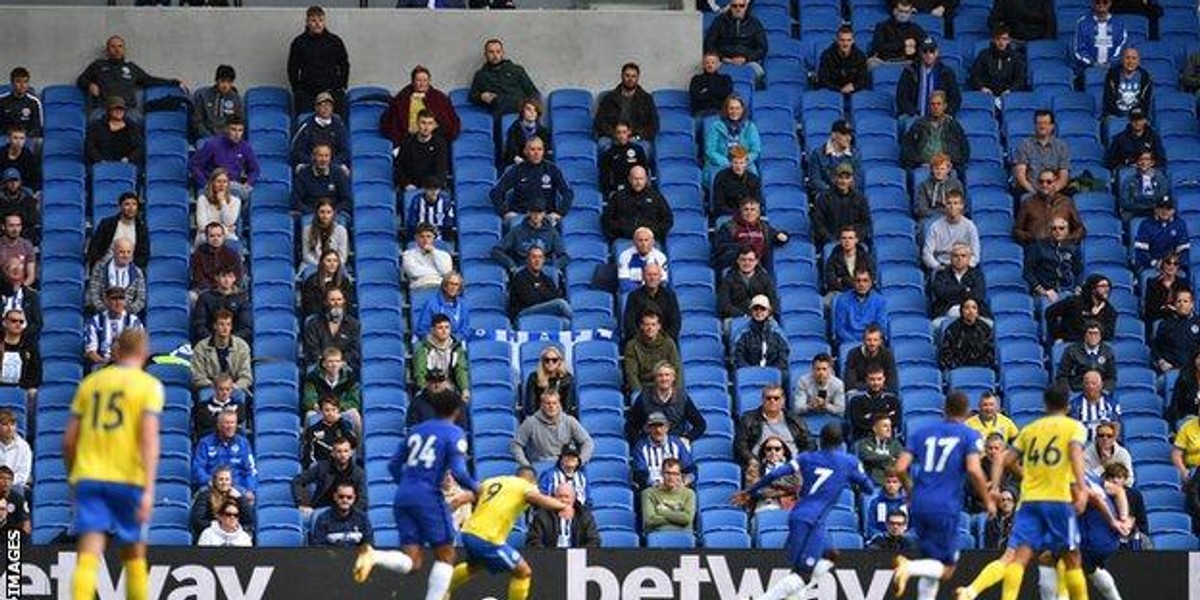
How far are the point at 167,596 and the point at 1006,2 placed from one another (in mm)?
12156

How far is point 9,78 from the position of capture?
98.6ft

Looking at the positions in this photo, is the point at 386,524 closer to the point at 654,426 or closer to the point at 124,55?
the point at 654,426

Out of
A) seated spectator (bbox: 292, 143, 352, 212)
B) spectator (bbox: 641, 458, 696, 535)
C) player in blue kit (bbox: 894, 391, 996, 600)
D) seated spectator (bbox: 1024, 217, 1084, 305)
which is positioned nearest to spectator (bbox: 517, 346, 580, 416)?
spectator (bbox: 641, 458, 696, 535)

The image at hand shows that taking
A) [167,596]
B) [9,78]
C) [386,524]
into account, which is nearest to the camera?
[167,596]

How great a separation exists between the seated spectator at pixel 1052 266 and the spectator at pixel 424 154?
573cm

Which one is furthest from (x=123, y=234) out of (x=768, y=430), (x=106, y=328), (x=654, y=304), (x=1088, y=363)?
(x=1088, y=363)

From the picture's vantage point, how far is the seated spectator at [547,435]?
2598 centimetres

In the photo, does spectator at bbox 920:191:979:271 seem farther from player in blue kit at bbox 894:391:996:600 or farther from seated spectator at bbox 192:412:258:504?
seated spectator at bbox 192:412:258:504

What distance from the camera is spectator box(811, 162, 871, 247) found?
94.9 feet

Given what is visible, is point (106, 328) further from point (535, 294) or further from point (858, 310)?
point (858, 310)

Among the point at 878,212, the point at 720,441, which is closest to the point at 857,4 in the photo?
the point at 878,212

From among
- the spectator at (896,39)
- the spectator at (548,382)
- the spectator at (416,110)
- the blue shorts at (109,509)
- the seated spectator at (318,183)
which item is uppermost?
the spectator at (896,39)

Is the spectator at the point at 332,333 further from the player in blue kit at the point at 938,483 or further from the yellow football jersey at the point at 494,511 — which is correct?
the player in blue kit at the point at 938,483

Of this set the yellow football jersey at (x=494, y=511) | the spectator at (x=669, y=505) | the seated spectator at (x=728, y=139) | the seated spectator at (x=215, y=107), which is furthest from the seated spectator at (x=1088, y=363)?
the seated spectator at (x=215, y=107)
